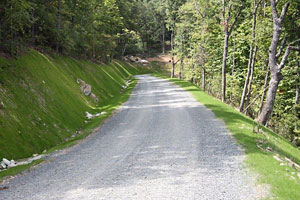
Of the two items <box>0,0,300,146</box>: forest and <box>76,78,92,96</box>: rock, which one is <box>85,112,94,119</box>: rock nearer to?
<box>76,78,92,96</box>: rock

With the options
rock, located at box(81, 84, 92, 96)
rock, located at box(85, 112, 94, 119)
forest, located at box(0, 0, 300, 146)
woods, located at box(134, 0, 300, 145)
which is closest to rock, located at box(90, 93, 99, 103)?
rock, located at box(81, 84, 92, 96)

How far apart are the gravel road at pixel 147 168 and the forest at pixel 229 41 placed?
17.0ft

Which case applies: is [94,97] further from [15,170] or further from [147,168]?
[147,168]

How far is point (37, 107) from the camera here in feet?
47.1

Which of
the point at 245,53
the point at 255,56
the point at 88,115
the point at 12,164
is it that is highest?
the point at 245,53

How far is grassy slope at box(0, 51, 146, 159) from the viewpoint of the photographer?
11.2 metres

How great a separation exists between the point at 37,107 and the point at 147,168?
8.80 meters

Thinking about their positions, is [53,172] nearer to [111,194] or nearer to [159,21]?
[111,194]

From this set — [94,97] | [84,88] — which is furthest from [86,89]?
[94,97]

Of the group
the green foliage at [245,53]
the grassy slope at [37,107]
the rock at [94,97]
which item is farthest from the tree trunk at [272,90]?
the rock at [94,97]

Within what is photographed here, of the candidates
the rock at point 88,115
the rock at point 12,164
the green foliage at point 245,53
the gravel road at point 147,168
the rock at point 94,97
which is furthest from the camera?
the rock at point 94,97

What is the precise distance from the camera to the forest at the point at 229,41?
15484 mm

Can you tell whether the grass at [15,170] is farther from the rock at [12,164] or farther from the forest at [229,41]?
the forest at [229,41]

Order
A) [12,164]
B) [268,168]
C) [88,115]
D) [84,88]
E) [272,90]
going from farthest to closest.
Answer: [84,88] < [88,115] < [272,90] < [12,164] < [268,168]
